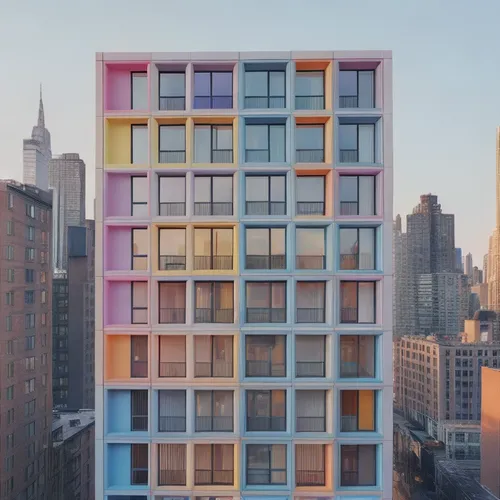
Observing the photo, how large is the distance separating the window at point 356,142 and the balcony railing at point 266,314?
6.72m

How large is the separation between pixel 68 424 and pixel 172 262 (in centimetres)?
3291

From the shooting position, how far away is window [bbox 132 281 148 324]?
16.8 meters

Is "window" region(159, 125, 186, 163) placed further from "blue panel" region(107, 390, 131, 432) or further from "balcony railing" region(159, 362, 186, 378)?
"blue panel" region(107, 390, 131, 432)

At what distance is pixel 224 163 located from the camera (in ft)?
54.1

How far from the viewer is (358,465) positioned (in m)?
16.5

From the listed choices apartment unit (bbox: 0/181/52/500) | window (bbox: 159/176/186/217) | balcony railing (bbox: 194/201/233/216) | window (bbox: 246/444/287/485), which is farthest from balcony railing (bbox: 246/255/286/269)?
apartment unit (bbox: 0/181/52/500)

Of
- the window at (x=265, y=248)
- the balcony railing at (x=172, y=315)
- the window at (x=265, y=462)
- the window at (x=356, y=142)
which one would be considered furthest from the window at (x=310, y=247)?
the window at (x=265, y=462)

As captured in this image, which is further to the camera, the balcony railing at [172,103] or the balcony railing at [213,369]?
the balcony railing at [172,103]

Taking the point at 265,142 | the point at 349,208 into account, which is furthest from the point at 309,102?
the point at 349,208

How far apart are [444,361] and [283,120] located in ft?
230

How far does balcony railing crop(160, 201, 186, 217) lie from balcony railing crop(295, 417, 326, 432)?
383 inches

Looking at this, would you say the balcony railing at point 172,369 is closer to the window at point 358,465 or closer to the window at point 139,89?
the window at point 358,465

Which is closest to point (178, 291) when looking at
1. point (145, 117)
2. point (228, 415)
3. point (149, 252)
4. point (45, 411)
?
point (149, 252)

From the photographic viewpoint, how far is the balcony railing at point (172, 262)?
54.5ft
